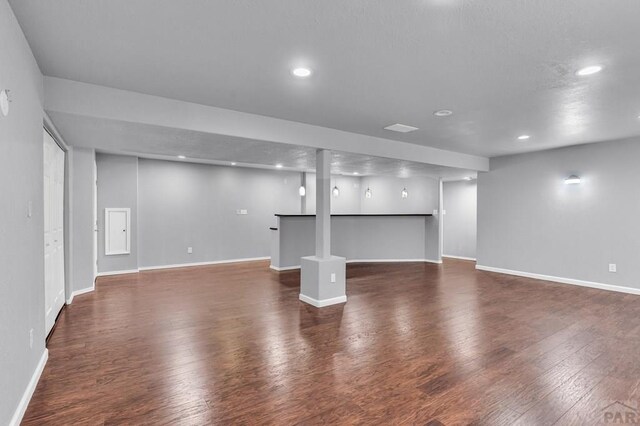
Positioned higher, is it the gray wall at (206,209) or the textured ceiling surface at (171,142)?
the textured ceiling surface at (171,142)

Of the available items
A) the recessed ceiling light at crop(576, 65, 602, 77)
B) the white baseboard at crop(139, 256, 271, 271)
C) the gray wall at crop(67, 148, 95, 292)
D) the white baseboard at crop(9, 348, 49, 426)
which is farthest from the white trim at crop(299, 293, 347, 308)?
the white baseboard at crop(139, 256, 271, 271)

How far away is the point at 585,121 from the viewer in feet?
14.2

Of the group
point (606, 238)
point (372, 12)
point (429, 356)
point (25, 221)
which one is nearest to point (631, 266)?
point (606, 238)

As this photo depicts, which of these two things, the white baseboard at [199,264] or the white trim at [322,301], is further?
the white baseboard at [199,264]

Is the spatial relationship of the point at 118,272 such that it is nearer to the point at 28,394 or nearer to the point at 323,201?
the point at 323,201

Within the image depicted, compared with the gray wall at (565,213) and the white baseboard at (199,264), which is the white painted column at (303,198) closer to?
the white baseboard at (199,264)

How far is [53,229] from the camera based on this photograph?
401 centimetres

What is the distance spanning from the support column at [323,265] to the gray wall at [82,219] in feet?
11.3

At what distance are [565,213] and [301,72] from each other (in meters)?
5.81

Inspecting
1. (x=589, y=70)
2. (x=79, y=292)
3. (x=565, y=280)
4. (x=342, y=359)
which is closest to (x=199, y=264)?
(x=79, y=292)

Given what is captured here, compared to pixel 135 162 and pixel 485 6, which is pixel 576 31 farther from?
pixel 135 162

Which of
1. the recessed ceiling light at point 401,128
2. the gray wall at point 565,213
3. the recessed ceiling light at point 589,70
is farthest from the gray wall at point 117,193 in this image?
the gray wall at point 565,213

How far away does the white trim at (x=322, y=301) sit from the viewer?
4.70 m

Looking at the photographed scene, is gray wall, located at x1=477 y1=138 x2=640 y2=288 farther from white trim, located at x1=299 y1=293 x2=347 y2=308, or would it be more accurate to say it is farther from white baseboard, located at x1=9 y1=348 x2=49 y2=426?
white baseboard, located at x1=9 y1=348 x2=49 y2=426
